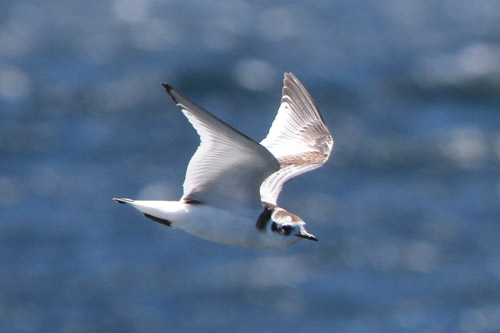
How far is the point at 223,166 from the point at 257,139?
68.9 ft

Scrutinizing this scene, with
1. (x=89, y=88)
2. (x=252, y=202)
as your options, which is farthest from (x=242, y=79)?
(x=252, y=202)

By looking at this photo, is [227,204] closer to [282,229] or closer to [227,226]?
[227,226]

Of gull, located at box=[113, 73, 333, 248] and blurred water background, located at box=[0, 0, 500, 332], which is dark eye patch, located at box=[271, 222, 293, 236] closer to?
gull, located at box=[113, 73, 333, 248]

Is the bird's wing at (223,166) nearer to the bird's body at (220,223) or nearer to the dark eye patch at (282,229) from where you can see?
the bird's body at (220,223)

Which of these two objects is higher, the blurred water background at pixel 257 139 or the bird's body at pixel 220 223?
the blurred water background at pixel 257 139

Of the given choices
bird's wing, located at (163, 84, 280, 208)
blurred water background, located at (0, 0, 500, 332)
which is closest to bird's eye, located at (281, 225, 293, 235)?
bird's wing, located at (163, 84, 280, 208)

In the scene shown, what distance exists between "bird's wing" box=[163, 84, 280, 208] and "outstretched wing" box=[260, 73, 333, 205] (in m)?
2.09

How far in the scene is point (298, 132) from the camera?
13.5m

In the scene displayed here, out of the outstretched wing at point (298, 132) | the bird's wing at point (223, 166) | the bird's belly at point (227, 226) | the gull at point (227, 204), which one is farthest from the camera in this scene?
the outstretched wing at point (298, 132)

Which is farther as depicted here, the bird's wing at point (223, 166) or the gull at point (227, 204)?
the gull at point (227, 204)

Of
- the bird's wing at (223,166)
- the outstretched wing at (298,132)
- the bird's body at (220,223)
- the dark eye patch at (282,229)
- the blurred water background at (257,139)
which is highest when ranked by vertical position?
the blurred water background at (257,139)

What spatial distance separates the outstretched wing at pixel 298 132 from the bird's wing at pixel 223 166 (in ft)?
6.85

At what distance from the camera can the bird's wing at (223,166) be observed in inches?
390

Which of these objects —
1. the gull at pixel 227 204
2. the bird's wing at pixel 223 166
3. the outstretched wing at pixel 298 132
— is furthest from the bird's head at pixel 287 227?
the outstretched wing at pixel 298 132
